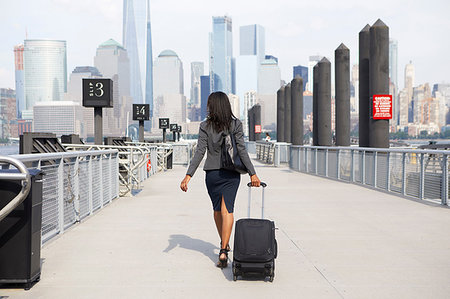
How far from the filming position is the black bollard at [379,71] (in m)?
18.0

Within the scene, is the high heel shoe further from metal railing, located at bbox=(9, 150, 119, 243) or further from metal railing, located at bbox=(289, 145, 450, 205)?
metal railing, located at bbox=(289, 145, 450, 205)

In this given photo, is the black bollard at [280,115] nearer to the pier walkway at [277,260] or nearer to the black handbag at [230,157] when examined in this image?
the pier walkway at [277,260]

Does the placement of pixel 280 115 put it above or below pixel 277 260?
above

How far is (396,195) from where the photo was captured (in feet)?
44.2

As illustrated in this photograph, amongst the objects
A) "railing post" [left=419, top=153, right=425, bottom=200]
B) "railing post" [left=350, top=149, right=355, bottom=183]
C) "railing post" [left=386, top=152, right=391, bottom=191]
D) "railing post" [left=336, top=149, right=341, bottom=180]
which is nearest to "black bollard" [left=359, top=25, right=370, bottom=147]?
"railing post" [left=336, top=149, right=341, bottom=180]

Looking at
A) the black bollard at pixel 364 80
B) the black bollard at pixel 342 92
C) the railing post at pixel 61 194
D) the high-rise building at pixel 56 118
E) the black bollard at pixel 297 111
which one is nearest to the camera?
the railing post at pixel 61 194


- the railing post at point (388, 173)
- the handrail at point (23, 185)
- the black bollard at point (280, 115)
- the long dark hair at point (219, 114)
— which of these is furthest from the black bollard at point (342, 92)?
the handrail at point (23, 185)

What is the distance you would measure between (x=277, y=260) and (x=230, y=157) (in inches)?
52.4

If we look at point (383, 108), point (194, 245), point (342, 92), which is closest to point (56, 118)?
point (342, 92)

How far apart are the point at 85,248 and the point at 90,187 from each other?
301cm

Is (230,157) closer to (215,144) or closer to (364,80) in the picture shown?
(215,144)

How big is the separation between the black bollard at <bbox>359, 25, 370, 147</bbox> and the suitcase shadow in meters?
15.3

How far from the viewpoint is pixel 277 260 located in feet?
20.0

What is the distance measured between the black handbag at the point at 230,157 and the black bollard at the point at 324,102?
22800mm
